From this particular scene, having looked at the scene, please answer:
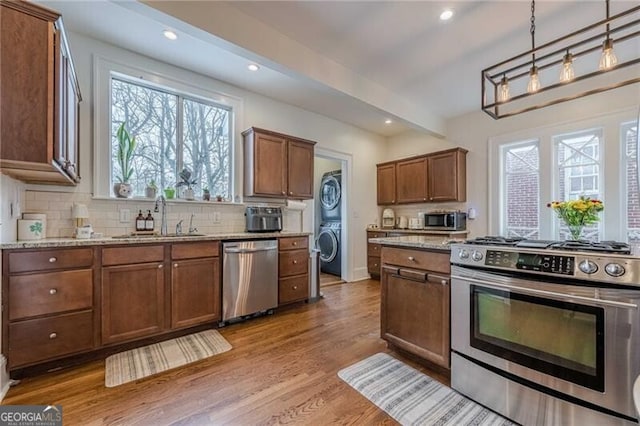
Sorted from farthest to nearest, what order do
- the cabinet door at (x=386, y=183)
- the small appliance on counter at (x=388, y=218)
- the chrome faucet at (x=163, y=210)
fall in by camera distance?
the small appliance on counter at (x=388, y=218), the cabinet door at (x=386, y=183), the chrome faucet at (x=163, y=210)

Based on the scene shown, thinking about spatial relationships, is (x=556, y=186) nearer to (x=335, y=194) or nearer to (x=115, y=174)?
(x=335, y=194)

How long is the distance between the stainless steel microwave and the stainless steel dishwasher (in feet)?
9.08

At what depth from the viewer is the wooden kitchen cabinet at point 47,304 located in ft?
6.20

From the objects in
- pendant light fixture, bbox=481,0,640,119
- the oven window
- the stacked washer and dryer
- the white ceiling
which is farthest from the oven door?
the stacked washer and dryer

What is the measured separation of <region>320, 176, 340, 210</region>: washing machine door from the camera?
5406mm

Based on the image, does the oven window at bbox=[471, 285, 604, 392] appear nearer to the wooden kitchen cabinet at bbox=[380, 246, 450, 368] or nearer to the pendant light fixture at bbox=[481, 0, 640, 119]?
the wooden kitchen cabinet at bbox=[380, 246, 450, 368]

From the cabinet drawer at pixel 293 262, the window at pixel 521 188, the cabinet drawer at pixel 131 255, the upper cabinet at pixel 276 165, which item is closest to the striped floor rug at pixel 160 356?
the cabinet drawer at pixel 131 255

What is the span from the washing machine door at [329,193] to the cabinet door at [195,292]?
3006mm

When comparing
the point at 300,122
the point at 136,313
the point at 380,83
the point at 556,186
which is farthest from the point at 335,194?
the point at 136,313

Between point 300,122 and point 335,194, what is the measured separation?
159cm

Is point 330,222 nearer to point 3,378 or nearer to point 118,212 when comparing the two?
point 118,212

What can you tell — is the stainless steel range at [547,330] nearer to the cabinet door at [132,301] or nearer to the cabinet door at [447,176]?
the cabinet door at [132,301]

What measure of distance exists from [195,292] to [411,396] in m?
2.08

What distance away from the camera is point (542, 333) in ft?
4.83
